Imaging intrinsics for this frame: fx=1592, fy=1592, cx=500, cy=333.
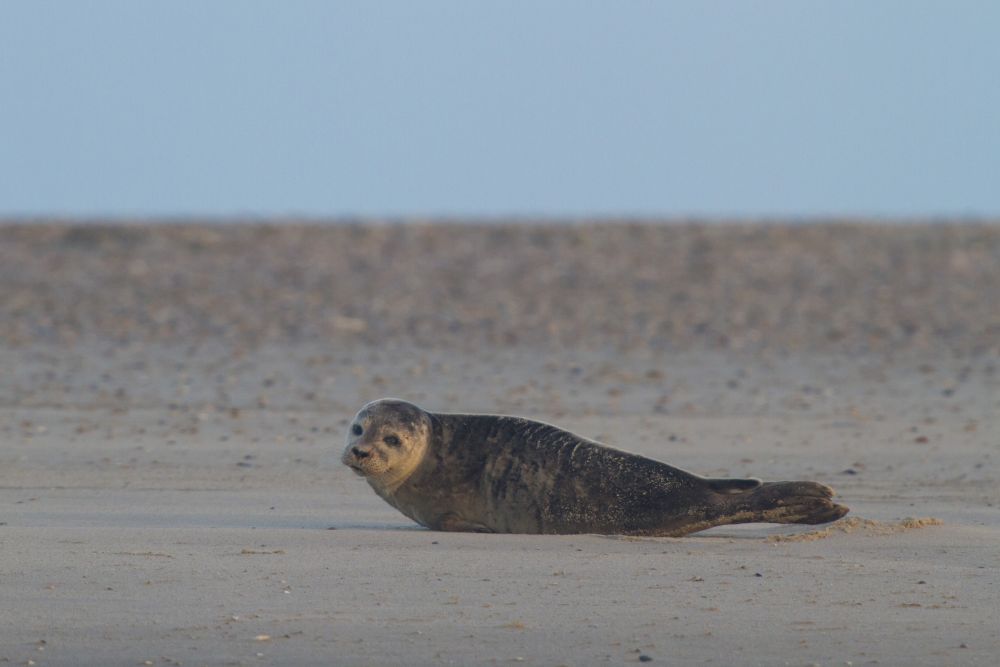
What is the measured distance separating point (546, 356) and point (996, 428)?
14.2 ft

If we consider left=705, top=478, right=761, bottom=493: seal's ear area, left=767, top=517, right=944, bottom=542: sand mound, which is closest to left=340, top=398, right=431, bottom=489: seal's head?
left=705, top=478, right=761, bottom=493: seal's ear area

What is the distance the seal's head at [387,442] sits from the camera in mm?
5680

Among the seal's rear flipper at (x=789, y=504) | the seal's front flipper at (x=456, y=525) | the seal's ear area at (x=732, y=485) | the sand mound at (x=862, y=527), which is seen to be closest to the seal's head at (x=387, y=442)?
the seal's front flipper at (x=456, y=525)

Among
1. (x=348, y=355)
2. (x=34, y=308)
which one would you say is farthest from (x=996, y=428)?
(x=34, y=308)

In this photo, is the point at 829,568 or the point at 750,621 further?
the point at 829,568

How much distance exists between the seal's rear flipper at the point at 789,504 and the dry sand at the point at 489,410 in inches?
3.4

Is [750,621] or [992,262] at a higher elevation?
[992,262]

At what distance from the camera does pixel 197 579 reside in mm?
4727

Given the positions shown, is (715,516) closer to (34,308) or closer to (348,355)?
(348,355)

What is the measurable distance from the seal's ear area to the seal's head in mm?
1058

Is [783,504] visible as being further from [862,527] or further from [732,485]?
[862,527]

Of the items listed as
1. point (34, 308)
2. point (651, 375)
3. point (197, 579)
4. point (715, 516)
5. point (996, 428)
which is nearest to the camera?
point (197, 579)

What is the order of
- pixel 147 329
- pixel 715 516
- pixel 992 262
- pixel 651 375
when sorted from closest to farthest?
pixel 715 516 < pixel 651 375 < pixel 147 329 < pixel 992 262

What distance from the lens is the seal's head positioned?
5.68m
